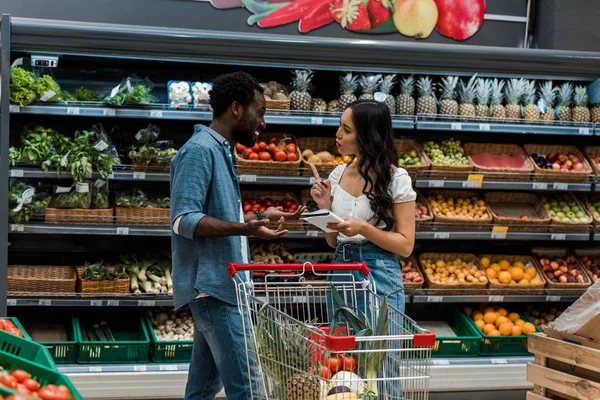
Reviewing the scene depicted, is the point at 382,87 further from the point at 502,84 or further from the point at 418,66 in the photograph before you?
the point at 502,84

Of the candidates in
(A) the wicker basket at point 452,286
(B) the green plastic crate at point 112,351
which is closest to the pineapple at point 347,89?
(A) the wicker basket at point 452,286

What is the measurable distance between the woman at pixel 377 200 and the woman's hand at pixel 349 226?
60 millimetres

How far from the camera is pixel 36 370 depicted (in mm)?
2064

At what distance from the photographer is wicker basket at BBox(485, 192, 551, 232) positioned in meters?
5.70

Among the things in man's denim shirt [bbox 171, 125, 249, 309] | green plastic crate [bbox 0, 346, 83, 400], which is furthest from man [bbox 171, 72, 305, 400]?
green plastic crate [bbox 0, 346, 83, 400]

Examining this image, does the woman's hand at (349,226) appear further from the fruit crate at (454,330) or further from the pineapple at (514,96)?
the pineapple at (514,96)

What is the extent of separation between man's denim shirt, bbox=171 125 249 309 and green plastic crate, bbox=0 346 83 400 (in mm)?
1075

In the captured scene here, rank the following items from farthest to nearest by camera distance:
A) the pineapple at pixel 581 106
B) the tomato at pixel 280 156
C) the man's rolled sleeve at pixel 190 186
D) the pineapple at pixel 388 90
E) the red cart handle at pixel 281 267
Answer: the pineapple at pixel 581 106
the pineapple at pixel 388 90
the tomato at pixel 280 156
the man's rolled sleeve at pixel 190 186
the red cart handle at pixel 281 267

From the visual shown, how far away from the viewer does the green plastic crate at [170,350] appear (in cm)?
506

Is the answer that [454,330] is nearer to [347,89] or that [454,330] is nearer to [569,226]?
[569,226]

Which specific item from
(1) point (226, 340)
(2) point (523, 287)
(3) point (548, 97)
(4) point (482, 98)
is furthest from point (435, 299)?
(1) point (226, 340)

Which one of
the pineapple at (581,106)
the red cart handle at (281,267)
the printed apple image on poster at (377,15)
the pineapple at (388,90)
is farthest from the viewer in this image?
the printed apple image on poster at (377,15)

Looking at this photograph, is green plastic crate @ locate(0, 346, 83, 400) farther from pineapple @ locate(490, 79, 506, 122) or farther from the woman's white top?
pineapple @ locate(490, 79, 506, 122)

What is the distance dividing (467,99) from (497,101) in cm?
24
